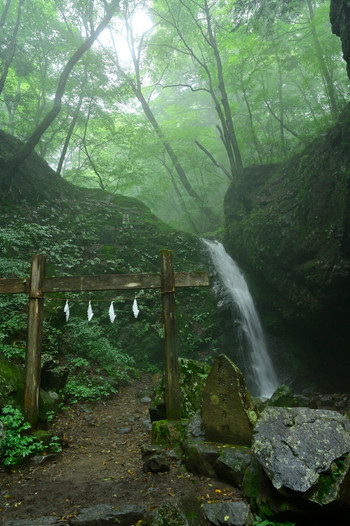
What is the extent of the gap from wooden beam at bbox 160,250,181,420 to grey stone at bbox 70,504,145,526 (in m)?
2.26

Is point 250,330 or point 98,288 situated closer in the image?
point 98,288

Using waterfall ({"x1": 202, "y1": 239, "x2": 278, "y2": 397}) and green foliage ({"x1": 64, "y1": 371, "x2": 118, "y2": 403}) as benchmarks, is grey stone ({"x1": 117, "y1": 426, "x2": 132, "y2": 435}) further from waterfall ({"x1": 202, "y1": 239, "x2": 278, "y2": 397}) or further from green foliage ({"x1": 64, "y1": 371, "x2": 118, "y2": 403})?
waterfall ({"x1": 202, "y1": 239, "x2": 278, "y2": 397})

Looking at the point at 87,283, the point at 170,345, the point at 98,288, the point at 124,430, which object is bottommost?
the point at 124,430

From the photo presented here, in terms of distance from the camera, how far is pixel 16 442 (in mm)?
5102

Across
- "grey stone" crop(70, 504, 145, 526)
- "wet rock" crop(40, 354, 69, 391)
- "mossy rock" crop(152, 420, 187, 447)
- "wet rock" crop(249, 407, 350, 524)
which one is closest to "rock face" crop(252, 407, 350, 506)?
"wet rock" crop(249, 407, 350, 524)

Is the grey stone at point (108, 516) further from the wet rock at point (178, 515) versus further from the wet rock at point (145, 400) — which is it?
the wet rock at point (145, 400)

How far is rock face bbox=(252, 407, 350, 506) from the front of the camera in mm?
2975

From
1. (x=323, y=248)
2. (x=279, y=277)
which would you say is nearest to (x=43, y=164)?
(x=279, y=277)

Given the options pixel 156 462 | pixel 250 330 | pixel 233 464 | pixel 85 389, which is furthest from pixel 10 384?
pixel 250 330

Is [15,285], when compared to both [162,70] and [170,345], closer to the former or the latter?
[170,345]

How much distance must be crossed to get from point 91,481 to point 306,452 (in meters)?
2.94

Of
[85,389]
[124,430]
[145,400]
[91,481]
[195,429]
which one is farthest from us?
[145,400]

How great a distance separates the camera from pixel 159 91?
3238cm

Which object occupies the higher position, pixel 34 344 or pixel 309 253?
pixel 309 253
